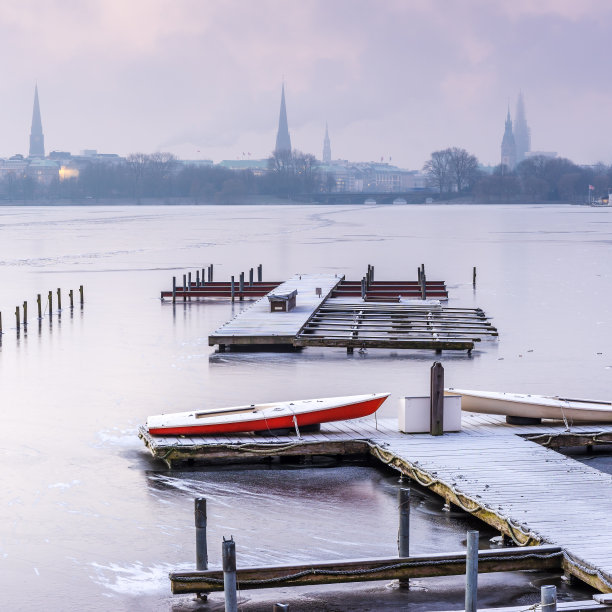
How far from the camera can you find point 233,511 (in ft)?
57.4

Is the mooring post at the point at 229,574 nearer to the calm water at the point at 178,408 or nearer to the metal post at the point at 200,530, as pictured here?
the metal post at the point at 200,530

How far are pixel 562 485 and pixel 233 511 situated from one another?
5.21 metres

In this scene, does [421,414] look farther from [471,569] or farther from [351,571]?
[471,569]

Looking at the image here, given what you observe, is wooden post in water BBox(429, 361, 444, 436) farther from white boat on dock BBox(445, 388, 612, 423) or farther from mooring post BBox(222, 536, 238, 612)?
mooring post BBox(222, 536, 238, 612)

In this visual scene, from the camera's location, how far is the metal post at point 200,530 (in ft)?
42.7

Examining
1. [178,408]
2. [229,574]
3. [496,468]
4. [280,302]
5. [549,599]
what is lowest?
[178,408]

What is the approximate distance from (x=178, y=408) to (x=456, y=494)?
10711 millimetres

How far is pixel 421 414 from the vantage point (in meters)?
20.0

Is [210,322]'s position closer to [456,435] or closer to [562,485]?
[456,435]

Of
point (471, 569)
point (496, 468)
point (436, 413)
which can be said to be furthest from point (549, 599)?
point (436, 413)

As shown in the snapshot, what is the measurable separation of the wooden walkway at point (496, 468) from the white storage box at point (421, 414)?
210 millimetres

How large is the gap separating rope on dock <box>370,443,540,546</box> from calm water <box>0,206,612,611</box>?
414 mm

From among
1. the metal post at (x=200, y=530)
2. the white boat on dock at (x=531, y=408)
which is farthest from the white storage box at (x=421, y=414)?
the metal post at (x=200, y=530)

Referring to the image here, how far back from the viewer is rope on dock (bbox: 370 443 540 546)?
1434cm
